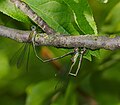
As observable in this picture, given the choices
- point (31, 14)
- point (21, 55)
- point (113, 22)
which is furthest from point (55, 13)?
point (113, 22)

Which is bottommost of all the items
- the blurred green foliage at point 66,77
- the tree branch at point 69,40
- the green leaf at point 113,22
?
the blurred green foliage at point 66,77

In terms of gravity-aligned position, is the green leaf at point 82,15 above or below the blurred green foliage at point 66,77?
above

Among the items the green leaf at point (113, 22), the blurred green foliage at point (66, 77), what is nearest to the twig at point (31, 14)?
the blurred green foliage at point (66, 77)

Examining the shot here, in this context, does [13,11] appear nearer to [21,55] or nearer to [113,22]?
[21,55]

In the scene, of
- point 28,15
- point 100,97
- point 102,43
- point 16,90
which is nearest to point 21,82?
point 16,90

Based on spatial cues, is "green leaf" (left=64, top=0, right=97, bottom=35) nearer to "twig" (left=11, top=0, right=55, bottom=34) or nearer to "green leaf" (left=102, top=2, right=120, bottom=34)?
"twig" (left=11, top=0, right=55, bottom=34)

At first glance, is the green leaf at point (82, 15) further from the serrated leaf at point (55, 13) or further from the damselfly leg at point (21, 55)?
the damselfly leg at point (21, 55)

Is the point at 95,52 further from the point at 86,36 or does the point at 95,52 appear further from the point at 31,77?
the point at 31,77

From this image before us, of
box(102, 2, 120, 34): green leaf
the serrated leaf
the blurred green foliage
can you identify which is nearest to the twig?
the serrated leaf
